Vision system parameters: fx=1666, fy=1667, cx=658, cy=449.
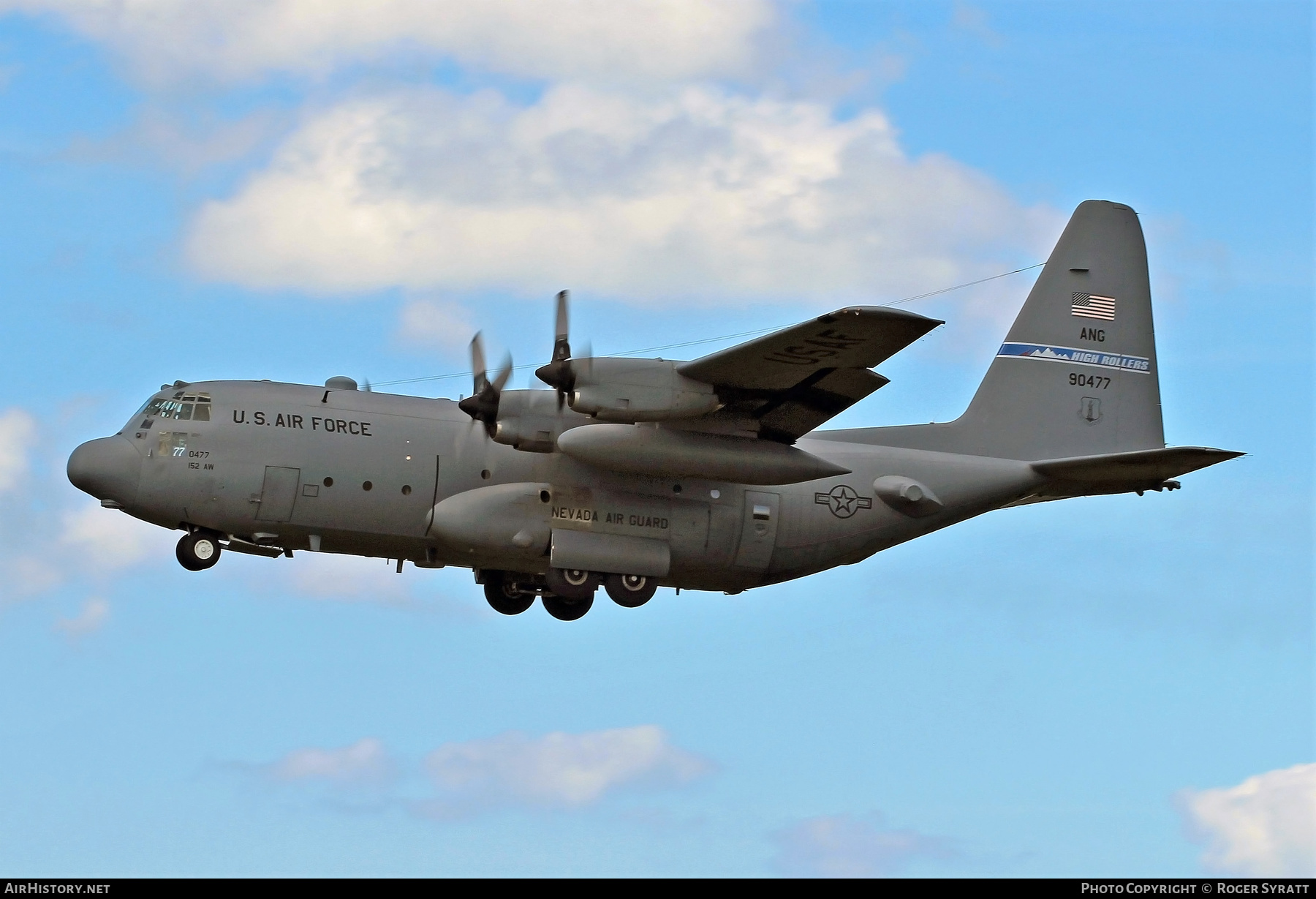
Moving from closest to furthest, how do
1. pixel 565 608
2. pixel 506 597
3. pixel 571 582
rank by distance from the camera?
pixel 571 582 → pixel 506 597 → pixel 565 608

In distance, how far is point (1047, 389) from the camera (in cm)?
2438

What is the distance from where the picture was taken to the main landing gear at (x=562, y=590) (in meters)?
21.5

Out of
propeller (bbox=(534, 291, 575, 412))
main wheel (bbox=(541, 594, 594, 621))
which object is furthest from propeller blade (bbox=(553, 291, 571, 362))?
main wheel (bbox=(541, 594, 594, 621))

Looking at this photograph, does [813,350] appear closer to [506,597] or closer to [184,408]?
[506,597]

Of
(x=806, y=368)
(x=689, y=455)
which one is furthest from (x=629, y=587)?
(x=806, y=368)

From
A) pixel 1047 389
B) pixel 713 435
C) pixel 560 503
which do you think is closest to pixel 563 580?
pixel 560 503

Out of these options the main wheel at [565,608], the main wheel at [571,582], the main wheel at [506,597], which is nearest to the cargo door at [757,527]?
the main wheel at [571,582]

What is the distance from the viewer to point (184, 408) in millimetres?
20797

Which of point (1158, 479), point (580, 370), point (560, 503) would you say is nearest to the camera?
point (580, 370)

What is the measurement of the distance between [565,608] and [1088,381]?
8337 millimetres
